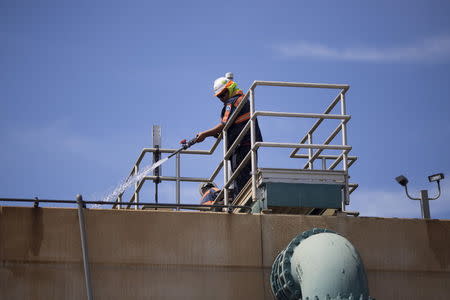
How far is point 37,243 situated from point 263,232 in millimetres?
2536

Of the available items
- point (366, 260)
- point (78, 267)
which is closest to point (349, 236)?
point (366, 260)

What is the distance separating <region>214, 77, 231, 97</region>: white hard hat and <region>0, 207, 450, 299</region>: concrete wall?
11.0 feet

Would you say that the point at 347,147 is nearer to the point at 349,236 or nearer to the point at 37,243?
the point at 349,236

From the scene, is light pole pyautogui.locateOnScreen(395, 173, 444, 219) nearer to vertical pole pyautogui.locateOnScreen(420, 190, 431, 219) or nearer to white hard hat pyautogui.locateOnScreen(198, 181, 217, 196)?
vertical pole pyautogui.locateOnScreen(420, 190, 431, 219)

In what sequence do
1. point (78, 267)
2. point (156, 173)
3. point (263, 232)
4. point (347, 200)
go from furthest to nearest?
point (156, 173) < point (347, 200) < point (263, 232) < point (78, 267)

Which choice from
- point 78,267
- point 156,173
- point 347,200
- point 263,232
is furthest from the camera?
point 156,173

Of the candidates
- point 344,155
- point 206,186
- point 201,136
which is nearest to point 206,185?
point 206,186

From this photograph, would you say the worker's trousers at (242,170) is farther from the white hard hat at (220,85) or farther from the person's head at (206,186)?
the person's head at (206,186)

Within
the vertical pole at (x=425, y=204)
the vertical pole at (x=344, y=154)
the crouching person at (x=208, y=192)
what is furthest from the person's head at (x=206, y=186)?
the vertical pole at (x=425, y=204)

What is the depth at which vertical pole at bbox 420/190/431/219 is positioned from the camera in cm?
1200

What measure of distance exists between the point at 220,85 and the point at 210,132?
836 millimetres

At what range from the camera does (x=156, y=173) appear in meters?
14.8

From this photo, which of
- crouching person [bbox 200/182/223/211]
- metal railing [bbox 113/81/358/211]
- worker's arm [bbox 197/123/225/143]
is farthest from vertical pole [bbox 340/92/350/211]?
crouching person [bbox 200/182/223/211]

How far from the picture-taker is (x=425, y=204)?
475 inches
